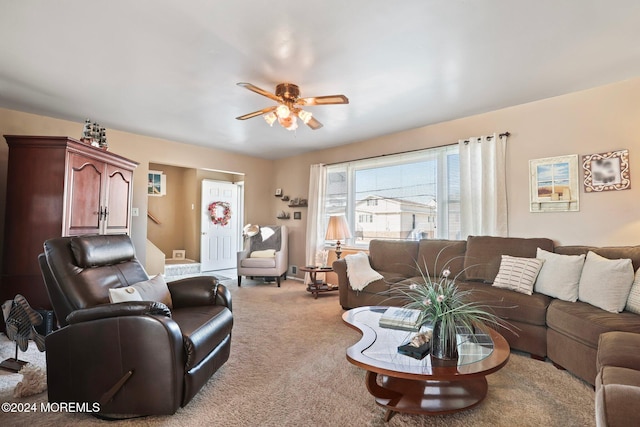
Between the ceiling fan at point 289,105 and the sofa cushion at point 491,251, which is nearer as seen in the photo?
the ceiling fan at point 289,105

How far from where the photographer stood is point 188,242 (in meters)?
7.18

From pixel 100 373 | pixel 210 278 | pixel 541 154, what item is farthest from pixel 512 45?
pixel 100 373

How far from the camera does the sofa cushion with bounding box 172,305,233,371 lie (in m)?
1.76

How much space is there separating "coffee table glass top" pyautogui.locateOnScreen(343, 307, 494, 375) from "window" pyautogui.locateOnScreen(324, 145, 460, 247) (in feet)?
7.23

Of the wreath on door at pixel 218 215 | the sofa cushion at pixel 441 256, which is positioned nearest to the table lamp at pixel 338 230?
the sofa cushion at pixel 441 256

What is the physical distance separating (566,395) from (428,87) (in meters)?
2.66

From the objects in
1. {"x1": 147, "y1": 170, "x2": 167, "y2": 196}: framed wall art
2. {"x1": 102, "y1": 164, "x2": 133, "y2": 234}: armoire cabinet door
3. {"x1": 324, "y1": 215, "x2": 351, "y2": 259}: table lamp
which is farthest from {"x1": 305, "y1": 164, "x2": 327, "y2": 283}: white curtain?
{"x1": 147, "y1": 170, "x2": 167, "y2": 196}: framed wall art

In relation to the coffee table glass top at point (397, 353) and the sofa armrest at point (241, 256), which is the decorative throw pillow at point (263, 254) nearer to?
the sofa armrest at point (241, 256)

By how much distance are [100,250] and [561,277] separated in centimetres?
367

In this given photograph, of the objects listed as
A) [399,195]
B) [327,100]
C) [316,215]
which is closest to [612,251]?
[399,195]

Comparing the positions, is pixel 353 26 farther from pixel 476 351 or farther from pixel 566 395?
pixel 566 395

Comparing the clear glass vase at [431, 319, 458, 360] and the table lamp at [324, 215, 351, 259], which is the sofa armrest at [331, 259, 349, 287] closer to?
the table lamp at [324, 215, 351, 259]

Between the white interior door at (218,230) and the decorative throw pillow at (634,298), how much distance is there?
6.60m

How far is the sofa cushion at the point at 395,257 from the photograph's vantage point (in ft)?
12.7
